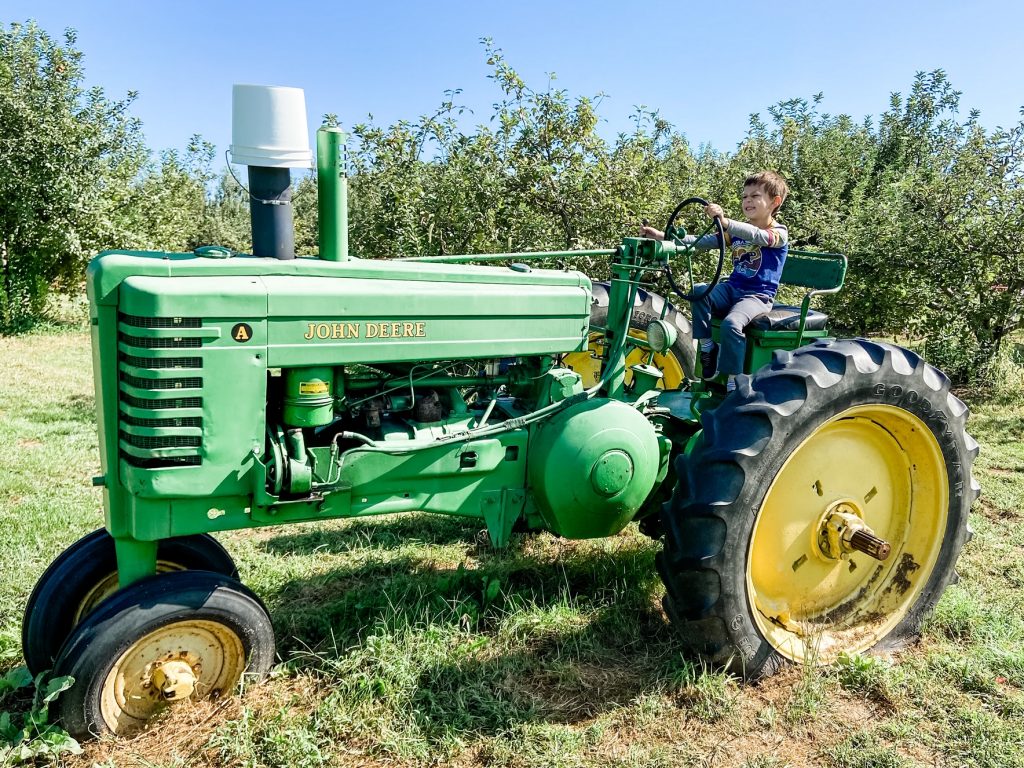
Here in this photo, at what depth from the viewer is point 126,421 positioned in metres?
2.52

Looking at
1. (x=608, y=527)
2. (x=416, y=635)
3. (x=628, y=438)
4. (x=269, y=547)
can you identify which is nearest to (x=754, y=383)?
(x=628, y=438)

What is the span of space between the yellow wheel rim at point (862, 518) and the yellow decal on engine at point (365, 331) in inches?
58.9

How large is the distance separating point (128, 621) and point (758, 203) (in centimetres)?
334

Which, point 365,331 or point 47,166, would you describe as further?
point 47,166

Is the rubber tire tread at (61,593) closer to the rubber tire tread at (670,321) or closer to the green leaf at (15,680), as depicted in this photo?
the green leaf at (15,680)

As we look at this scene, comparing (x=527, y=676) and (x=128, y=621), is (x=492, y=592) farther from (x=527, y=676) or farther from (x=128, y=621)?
(x=128, y=621)

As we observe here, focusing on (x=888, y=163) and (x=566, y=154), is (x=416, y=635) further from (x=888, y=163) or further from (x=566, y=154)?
(x=888, y=163)

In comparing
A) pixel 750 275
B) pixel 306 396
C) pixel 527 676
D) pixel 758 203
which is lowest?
pixel 527 676

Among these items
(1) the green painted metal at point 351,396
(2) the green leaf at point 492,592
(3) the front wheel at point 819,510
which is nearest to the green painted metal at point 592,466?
(1) the green painted metal at point 351,396

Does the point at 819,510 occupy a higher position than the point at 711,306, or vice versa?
the point at 711,306

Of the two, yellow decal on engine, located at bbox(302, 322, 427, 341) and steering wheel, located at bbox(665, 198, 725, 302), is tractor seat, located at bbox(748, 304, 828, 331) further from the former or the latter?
yellow decal on engine, located at bbox(302, 322, 427, 341)

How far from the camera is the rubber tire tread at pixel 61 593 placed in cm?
272

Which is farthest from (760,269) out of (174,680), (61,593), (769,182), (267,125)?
(61,593)

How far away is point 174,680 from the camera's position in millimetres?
2523
